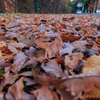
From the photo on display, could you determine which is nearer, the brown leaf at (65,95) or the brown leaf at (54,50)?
the brown leaf at (65,95)

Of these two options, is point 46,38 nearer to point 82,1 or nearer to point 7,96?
point 7,96

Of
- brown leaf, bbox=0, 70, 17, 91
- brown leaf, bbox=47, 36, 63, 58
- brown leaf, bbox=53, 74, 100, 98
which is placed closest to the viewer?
brown leaf, bbox=53, 74, 100, 98

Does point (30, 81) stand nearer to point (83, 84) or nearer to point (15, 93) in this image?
point (15, 93)

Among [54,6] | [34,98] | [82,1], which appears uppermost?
[82,1]

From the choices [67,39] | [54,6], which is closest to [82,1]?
[54,6]

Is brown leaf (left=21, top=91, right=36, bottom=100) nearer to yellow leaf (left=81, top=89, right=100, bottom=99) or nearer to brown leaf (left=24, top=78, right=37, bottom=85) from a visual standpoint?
brown leaf (left=24, top=78, right=37, bottom=85)

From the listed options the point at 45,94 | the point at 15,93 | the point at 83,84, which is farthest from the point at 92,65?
the point at 15,93

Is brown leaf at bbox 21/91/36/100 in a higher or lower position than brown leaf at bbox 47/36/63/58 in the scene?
lower

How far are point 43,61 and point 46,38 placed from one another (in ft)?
1.41

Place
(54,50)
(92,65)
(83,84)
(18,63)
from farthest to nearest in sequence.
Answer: (54,50), (18,63), (92,65), (83,84)

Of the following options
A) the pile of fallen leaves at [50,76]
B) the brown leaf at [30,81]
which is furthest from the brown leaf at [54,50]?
the brown leaf at [30,81]

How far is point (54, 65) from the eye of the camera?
56cm

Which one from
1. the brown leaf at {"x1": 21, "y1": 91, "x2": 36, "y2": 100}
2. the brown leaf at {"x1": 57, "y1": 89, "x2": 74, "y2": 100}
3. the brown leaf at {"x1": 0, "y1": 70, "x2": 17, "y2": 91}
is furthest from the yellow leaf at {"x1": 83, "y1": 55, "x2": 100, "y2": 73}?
the brown leaf at {"x1": 0, "y1": 70, "x2": 17, "y2": 91}

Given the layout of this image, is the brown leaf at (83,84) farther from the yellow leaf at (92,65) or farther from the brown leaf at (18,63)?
the brown leaf at (18,63)
